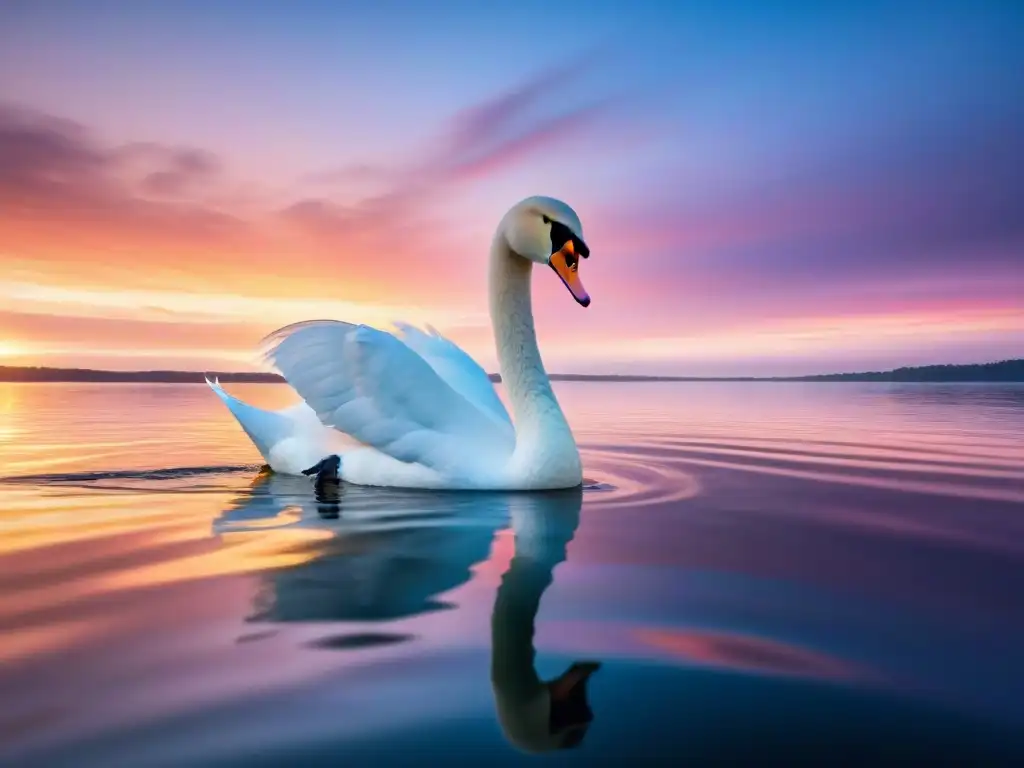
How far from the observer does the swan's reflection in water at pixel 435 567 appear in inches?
104

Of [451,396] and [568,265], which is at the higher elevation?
[568,265]

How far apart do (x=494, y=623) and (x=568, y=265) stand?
364cm

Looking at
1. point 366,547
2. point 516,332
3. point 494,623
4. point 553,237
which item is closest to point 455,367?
point 516,332

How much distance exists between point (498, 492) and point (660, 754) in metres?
4.39

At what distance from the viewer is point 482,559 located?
14.6ft

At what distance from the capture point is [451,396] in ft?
23.3

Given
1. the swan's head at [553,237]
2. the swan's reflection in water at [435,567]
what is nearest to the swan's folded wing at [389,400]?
the swan's reflection in water at [435,567]

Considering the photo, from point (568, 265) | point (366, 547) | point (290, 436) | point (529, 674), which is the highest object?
point (568, 265)

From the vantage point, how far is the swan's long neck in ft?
23.4

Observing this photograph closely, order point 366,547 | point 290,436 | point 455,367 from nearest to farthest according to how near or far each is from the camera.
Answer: point 366,547 → point 290,436 → point 455,367

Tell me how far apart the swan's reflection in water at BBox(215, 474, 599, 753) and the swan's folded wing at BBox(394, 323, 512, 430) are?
1.67 m

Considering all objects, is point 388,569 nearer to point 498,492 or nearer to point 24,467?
point 498,492

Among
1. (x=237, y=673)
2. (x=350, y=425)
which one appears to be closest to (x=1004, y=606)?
(x=237, y=673)

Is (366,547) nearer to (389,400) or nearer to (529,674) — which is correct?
(529,674)
